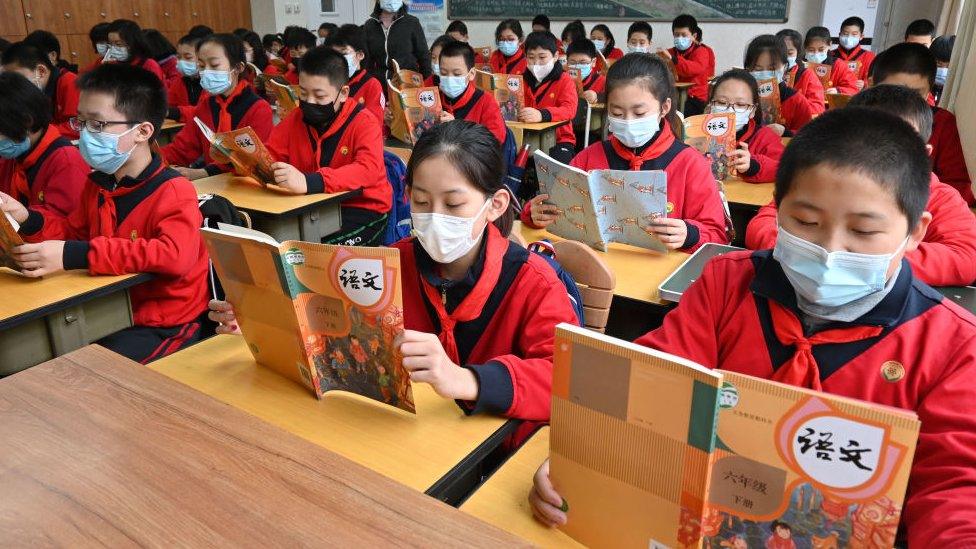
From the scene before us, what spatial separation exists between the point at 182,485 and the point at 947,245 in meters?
1.88

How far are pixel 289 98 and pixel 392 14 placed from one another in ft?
8.16

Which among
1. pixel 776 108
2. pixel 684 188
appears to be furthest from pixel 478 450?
pixel 776 108

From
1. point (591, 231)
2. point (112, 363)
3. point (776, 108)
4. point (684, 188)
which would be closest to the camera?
point (112, 363)

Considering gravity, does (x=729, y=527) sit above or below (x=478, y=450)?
above

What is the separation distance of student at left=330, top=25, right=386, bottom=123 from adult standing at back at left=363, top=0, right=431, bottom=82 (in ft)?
1.28

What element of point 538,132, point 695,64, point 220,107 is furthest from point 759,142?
point 695,64

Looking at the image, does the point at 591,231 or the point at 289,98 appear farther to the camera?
the point at 289,98

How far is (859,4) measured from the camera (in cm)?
733

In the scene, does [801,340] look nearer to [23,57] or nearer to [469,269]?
[469,269]

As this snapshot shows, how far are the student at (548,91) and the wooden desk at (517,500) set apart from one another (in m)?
3.88

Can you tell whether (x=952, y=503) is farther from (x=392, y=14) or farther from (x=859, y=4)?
(x=859, y=4)

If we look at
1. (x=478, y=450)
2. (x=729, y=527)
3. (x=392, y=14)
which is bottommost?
(x=478, y=450)

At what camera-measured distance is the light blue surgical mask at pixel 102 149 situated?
2037 mm

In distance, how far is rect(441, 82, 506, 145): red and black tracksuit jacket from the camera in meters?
4.21
